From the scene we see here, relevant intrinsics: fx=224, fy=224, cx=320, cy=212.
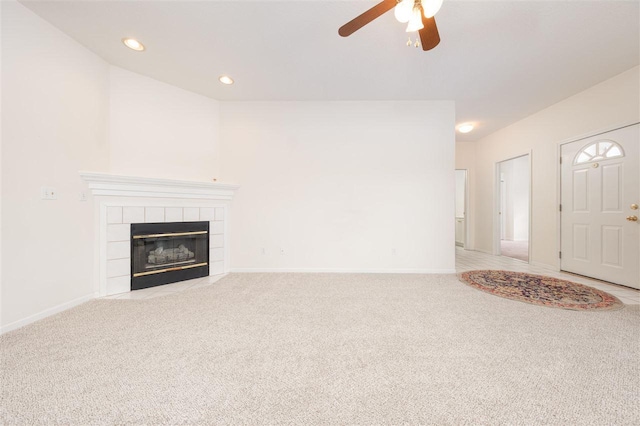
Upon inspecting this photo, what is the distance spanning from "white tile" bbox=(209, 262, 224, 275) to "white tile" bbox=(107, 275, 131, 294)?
939 millimetres

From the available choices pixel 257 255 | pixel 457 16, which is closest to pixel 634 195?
pixel 457 16

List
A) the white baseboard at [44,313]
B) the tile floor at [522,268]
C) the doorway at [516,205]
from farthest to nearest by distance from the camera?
the doorway at [516,205] → the tile floor at [522,268] → the white baseboard at [44,313]

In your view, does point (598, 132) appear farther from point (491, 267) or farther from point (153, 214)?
point (153, 214)

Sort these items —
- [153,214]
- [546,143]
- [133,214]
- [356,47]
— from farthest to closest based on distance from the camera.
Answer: [546,143]
[153,214]
[133,214]
[356,47]

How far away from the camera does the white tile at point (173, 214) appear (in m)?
2.97

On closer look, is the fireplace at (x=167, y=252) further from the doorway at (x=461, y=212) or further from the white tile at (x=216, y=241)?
the doorway at (x=461, y=212)

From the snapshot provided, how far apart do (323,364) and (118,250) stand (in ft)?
9.04

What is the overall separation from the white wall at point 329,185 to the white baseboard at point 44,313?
165 centimetres

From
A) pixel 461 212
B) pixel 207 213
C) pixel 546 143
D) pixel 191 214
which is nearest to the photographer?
pixel 191 214

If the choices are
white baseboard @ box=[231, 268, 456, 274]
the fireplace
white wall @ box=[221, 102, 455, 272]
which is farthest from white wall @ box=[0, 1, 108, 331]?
white baseboard @ box=[231, 268, 456, 274]

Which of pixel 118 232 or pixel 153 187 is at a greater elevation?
pixel 153 187

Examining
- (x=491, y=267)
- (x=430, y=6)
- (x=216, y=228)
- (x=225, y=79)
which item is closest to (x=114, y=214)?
(x=216, y=228)

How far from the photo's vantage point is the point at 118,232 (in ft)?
8.68

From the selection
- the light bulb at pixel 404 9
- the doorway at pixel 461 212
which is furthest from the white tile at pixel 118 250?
the doorway at pixel 461 212
